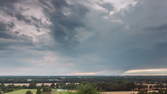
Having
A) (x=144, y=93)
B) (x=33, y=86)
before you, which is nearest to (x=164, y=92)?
(x=144, y=93)

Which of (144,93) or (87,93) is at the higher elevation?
(87,93)

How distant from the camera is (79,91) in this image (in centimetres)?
2325

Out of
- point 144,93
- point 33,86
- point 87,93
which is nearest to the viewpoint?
point 87,93

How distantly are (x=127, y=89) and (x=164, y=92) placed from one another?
26.1 m

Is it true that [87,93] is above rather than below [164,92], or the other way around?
above

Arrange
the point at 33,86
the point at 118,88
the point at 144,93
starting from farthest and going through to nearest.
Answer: the point at 33,86 → the point at 118,88 → the point at 144,93

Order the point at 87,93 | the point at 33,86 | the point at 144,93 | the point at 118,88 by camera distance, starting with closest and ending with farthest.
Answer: the point at 87,93
the point at 144,93
the point at 118,88
the point at 33,86

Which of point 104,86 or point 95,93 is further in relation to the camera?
point 104,86

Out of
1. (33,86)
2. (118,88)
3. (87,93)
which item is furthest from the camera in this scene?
(33,86)

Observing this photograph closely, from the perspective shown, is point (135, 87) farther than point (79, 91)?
Yes

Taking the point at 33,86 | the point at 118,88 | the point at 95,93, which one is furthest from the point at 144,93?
the point at 33,86

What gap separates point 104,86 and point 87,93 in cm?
8786

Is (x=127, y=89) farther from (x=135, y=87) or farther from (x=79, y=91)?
(x=79, y=91)

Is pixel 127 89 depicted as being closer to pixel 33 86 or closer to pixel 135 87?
pixel 135 87
